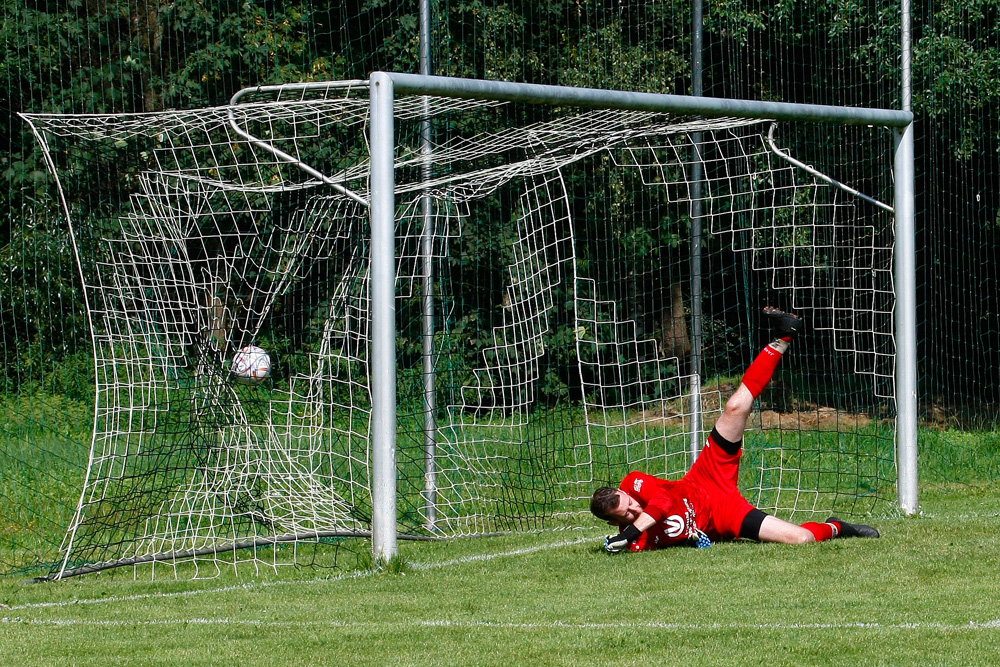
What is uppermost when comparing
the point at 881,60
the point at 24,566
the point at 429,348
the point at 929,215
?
the point at 881,60

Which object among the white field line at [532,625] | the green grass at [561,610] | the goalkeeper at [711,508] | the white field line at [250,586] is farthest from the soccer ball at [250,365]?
the white field line at [532,625]

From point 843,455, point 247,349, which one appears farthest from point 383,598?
point 843,455

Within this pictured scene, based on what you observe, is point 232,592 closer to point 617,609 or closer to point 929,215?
point 617,609

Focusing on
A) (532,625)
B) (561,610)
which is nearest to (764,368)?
(561,610)

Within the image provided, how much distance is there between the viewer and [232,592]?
263 inches

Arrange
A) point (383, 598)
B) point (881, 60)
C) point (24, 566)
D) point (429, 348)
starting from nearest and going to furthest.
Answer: point (383, 598), point (24, 566), point (429, 348), point (881, 60)

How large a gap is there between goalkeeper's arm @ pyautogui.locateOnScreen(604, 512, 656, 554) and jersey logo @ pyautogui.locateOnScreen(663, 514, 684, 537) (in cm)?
13

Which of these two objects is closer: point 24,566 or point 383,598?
point 383,598

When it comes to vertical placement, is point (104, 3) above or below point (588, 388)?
above

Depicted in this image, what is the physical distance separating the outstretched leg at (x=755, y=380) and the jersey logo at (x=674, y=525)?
0.56 metres

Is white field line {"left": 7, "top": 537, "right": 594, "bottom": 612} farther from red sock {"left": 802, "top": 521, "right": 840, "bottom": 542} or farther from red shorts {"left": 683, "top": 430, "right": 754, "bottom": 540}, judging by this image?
red sock {"left": 802, "top": 521, "right": 840, "bottom": 542}

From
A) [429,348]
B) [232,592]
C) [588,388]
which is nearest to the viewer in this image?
[232,592]

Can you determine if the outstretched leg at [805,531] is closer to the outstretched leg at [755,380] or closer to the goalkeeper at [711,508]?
the goalkeeper at [711,508]

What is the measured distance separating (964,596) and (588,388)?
8.41 m
